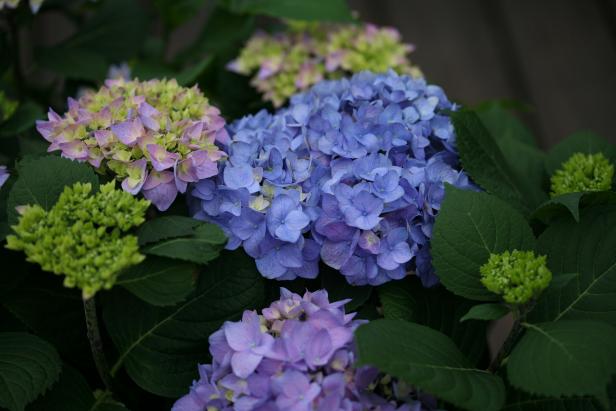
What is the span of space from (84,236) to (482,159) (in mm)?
363

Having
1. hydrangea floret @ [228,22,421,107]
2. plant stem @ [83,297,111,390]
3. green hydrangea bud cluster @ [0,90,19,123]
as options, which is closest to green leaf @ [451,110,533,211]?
hydrangea floret @ [228,22,421,107]

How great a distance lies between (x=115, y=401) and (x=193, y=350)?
80mm

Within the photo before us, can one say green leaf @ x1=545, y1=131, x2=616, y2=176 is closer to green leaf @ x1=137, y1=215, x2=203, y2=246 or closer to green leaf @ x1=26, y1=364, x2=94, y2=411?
green leaf @ x1=137, y1=215, x2=203, y2=246

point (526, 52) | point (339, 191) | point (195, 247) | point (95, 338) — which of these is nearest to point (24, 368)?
point (95, 338)

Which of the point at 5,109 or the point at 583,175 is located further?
the point at 5,109

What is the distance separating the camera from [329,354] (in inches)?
21.3

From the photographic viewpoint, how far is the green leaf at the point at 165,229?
0.59 metres

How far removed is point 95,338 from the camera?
0.62 m

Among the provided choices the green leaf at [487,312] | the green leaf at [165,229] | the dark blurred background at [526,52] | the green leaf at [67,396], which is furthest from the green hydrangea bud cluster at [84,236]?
the dark blurred background at [526,52]

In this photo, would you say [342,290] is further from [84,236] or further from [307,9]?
[307,9]

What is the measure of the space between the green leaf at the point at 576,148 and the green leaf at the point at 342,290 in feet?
0.87

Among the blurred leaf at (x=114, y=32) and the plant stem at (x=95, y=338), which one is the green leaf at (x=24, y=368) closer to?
the plant stem at (x=95, y=338)

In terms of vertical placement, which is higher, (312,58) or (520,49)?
(312,58)

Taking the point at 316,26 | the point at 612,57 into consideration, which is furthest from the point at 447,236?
the point at 612,57
